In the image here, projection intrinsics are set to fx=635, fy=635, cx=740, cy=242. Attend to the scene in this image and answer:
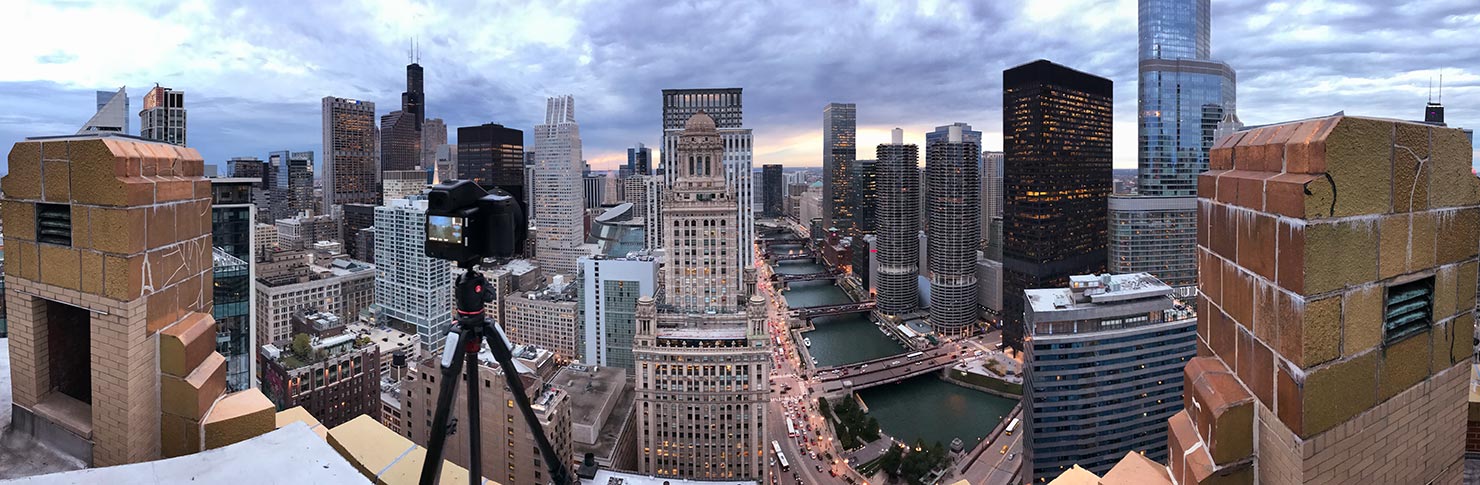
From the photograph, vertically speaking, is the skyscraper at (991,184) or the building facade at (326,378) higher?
the skyscraper at (991,184)

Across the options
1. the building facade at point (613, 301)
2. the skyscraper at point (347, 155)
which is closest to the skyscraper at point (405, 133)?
the skyscraper at point (347, 155)

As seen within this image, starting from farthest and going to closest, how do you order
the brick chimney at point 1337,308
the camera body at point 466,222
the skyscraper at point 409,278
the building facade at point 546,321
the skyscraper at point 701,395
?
1. the skyscraper at point 409,278
2. the building facade at point 546,321
3. the skyscraper at point 701,395
4. the camera body at point 466,222
5. the brick chimney at point 1337,308

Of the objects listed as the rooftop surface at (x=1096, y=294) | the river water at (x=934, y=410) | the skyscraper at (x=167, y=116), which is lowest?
the river water at (x=934, y=410)

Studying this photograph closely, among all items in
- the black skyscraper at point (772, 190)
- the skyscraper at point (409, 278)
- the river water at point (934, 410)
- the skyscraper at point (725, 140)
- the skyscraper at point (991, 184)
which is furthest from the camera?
the black skyscraper at point (772, 190)

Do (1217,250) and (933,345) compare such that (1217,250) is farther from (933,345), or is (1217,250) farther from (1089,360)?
(933,345)

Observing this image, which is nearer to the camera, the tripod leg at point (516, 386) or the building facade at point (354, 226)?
the tripod leg at point (516, 386)

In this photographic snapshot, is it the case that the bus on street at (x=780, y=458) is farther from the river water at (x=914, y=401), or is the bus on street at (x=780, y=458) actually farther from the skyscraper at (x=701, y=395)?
the river water at (x=914, y=401)

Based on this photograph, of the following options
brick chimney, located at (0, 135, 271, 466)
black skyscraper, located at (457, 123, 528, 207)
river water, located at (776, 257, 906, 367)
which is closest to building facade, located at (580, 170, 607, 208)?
black skyscraper, located at (457, 123, 528, 207)

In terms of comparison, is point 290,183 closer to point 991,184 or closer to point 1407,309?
point 991,184
